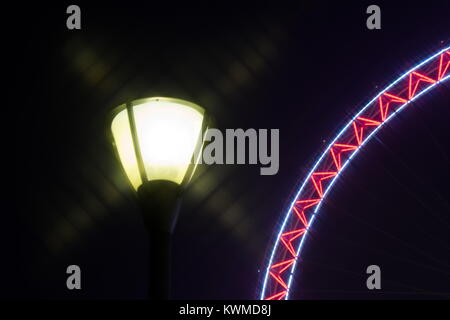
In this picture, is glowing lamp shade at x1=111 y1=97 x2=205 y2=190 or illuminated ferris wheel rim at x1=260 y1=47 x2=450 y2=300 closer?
glowing lamp shade at x1=111 y1=97 x2=205 y2=190

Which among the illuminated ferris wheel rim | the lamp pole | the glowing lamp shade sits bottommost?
the lamp pole

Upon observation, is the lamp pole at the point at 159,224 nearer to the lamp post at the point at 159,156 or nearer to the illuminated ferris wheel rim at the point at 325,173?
the lamp post at the point at 159,156

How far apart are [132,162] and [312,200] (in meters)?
13.3

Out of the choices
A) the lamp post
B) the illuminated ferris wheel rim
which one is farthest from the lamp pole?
the illuminated ferris wheel rim

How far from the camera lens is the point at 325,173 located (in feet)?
59.7

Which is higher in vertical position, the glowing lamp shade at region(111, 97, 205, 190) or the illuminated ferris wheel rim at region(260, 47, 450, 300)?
the illuminated ferris wheel rim at region(260, 47, 450, 300)

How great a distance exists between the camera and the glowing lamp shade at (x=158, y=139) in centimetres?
504

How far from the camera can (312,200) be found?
18203 millimetres

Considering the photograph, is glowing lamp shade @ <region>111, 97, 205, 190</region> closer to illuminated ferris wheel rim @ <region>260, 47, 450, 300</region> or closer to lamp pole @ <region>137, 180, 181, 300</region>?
lamp pole @ <region>137, 180, 181, 300</region>

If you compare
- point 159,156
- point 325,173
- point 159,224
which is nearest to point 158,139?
point 159,156

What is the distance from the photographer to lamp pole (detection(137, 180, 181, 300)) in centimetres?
505

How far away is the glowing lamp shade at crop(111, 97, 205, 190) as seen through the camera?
16.5 feet

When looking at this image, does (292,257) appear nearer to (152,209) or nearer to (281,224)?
(281,224)
